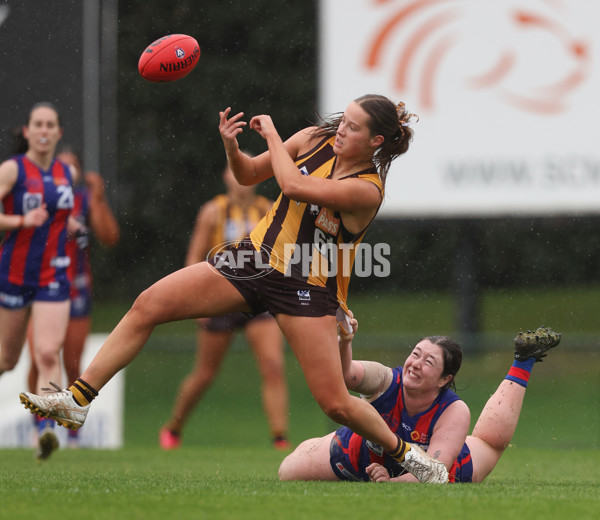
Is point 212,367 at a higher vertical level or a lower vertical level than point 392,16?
lower

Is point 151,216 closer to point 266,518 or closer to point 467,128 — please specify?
point 467,128

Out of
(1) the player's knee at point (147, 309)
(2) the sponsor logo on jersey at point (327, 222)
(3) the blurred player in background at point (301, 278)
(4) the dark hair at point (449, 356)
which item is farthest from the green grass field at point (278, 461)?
(2) the sponsor logo on jersey at point (327, 222)

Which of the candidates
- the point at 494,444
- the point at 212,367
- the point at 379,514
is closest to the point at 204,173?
the point at 212,367

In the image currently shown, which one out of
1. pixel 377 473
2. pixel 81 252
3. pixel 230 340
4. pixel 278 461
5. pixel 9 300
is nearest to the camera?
pixel 377 473

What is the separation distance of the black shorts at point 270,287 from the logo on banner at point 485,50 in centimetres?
583

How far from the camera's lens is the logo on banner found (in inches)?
422

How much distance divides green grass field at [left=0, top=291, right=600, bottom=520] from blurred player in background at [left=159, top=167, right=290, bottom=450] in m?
0.28

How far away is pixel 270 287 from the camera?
516cm

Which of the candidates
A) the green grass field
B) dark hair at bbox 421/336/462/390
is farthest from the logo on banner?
dark hair at bbox 421/336/462/390

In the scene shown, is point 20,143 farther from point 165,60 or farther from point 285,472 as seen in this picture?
point 285,472

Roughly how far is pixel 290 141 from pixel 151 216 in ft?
40.4

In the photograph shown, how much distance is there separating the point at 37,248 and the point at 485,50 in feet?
16.6

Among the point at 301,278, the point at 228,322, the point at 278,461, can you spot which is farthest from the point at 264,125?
the point at 228,322

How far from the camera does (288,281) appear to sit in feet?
16.9
